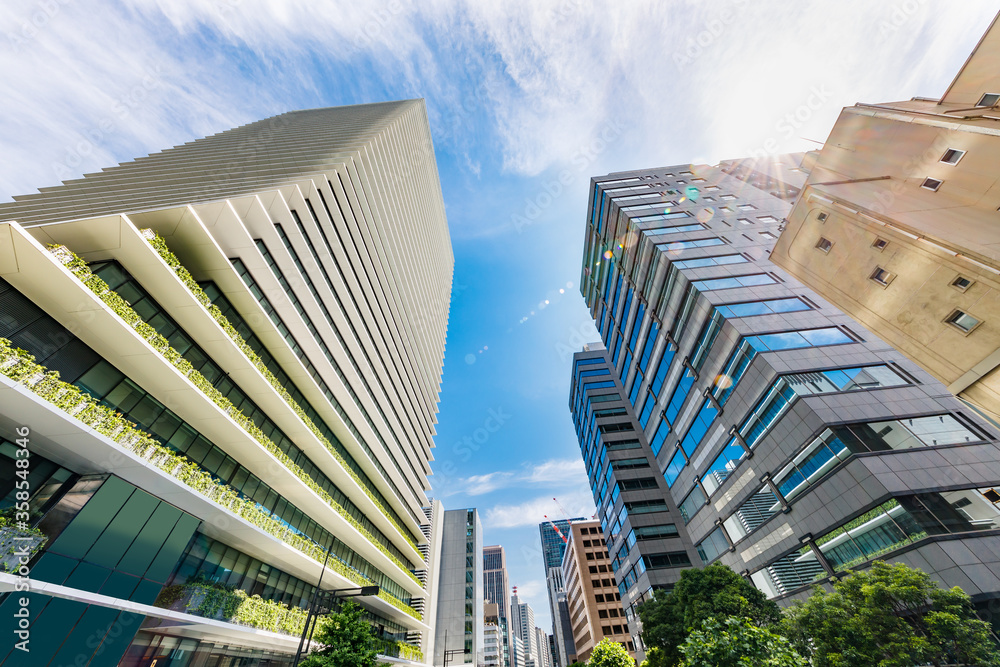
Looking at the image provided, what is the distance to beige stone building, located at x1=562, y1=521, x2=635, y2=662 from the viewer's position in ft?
211

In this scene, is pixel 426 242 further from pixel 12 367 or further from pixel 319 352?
pixel 12 367

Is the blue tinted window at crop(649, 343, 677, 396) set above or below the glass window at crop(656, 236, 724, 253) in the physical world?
below

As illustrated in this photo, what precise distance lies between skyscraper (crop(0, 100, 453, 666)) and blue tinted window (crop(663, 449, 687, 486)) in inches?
1074

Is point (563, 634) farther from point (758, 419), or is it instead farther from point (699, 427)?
point (758, 419)

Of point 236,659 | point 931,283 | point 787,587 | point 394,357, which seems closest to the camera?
point 931,283

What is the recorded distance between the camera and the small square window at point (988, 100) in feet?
45.8

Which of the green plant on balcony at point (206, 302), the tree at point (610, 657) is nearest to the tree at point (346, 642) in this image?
the green plant on balcony at point (206, 302)

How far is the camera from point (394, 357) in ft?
124

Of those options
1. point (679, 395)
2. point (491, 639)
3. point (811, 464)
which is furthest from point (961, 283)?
point (491, 639)

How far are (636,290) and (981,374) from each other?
27.4 meters

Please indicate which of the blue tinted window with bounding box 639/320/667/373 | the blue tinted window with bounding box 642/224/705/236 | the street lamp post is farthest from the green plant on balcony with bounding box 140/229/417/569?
the blue tinted window with bounding box 642/224/705/236

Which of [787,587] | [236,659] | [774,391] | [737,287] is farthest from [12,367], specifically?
[737,287]

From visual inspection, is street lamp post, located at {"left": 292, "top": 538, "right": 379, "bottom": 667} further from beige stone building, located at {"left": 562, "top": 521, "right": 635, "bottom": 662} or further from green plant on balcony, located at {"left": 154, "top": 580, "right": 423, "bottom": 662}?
beige stone building, located at {"left": 562, "top": 521, "right": 635, "bottom": 662}

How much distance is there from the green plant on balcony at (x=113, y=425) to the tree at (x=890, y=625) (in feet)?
73.8
